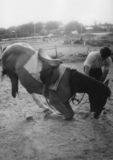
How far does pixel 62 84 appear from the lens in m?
4.01

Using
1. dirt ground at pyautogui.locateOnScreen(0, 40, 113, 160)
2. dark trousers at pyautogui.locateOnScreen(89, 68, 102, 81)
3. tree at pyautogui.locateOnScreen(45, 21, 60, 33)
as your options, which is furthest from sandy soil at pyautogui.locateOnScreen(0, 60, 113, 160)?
tree at pyautogui.locateOnScreen(45, 21, 60, 33)

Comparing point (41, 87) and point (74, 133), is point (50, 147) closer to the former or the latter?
point (74, 133)

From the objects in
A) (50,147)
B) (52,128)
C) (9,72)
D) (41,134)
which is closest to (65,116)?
(52,128)

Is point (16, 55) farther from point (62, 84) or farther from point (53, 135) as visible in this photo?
point (53, 135)

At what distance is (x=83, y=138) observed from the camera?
3.51 metres

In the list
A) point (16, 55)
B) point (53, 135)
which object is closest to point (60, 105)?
point (53, 135)

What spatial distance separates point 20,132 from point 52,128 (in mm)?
572

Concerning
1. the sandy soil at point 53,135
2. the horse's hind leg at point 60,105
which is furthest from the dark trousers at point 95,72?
the horse's hind leg at point 60,105

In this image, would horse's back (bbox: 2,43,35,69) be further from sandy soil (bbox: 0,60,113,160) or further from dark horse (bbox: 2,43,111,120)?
sandy soil (bbox: 0,60,113,160)

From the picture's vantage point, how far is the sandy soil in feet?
9.98

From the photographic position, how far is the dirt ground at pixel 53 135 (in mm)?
3043

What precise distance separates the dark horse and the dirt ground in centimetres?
29

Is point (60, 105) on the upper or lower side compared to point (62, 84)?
lower

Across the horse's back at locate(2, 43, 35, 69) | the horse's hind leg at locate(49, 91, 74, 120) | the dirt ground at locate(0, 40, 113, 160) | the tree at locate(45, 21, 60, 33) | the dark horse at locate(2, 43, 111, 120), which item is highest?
the tree at locate(45, 21, 60, 33)
